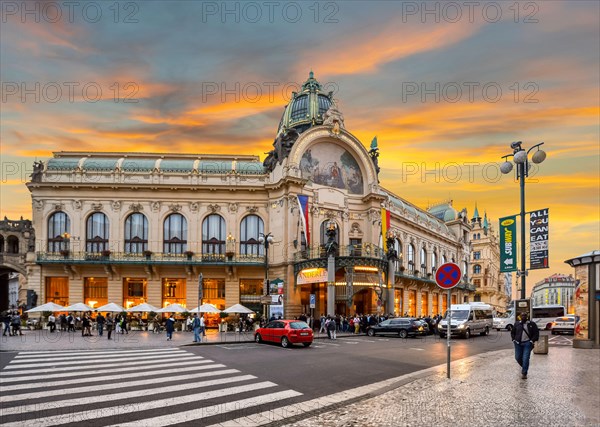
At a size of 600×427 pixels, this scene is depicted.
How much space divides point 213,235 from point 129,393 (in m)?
36.9

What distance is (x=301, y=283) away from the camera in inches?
1752

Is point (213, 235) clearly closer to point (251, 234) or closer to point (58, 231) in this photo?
point (251, 234)

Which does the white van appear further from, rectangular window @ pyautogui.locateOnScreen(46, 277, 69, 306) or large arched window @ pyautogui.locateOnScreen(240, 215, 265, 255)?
rectangular window @ pyautogui.locateOnScreen(46, 277, 69, 306)

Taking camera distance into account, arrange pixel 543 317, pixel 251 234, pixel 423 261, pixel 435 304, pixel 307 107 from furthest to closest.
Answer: pixel 435 304, pixel 423 261, pixel 307 107, pixel 543 317, pixel 251 234

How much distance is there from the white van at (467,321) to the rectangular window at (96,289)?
31.7 meters

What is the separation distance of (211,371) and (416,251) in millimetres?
56147

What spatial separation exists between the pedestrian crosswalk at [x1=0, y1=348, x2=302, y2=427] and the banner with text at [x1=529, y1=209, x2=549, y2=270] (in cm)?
1207

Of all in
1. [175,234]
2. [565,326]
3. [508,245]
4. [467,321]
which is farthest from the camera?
[175,234]

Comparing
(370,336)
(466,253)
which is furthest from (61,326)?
(466,253)

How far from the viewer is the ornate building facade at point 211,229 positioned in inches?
1764

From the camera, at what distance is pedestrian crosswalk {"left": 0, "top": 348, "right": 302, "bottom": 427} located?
902cm

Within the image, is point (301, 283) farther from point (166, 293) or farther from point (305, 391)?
point (305, 391)

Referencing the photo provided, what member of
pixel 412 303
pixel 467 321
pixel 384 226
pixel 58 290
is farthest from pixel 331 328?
pixel 412 303

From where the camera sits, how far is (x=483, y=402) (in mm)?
9555
